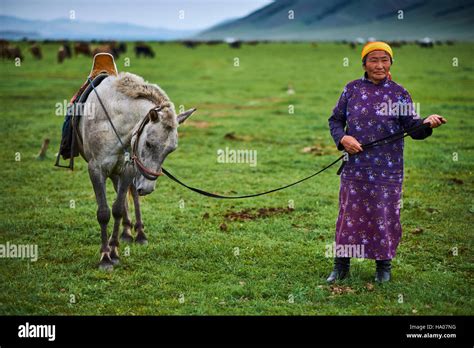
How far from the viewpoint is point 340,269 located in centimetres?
629

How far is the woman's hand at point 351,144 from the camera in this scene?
228 inches

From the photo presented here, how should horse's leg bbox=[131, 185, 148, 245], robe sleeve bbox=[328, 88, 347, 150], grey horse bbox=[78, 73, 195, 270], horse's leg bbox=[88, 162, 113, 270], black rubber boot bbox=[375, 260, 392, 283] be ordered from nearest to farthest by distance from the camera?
grey horse bbox=[78, 73, 195, 270] < robe sleeve bbox=[328, 88, 347, 150] < black rubber boot bbox=[375, 260, 392, 283] < horse's leg bbox=[88, 162, 113, 270] < horse's leg bbox=[131, 185, 148, 245]

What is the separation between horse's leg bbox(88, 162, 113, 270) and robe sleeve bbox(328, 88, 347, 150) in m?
2.85

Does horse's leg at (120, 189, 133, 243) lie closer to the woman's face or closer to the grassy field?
the grassy field

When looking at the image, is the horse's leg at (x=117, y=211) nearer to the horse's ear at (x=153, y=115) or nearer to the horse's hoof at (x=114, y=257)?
the horse's hoof at (x=114, y=257)

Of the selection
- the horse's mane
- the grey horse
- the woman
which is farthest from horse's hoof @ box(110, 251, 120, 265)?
the woman

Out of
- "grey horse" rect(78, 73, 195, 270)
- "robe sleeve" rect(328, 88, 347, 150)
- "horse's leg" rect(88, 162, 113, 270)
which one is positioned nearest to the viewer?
"grey horse" rect(78, 73, 195, 270)

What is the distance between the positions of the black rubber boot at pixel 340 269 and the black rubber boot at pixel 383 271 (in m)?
0.35

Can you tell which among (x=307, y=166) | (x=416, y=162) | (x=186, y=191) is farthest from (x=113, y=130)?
(x=416, y=162)

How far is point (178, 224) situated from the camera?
854 centimetres

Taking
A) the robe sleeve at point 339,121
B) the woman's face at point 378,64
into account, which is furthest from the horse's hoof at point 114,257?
the woman's face at point 378,64

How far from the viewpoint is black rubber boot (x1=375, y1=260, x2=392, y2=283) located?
6.16 meters

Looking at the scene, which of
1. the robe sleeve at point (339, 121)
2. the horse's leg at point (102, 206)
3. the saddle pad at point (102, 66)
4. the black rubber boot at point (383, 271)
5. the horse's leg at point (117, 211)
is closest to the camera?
the robe sleeve at point (339, 121)

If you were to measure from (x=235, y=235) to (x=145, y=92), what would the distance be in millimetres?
2855
